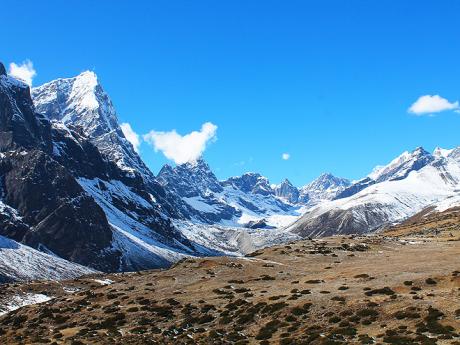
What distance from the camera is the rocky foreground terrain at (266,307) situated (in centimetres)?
5125

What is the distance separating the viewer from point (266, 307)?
60906mm

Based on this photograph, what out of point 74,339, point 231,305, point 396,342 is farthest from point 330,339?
point 74,339

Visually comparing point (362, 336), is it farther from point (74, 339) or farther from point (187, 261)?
point (187, 261)

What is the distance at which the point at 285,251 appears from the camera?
109562mm

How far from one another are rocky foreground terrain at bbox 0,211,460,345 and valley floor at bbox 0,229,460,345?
10 cm

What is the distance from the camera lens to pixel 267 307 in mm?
60875

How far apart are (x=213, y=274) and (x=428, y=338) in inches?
1779

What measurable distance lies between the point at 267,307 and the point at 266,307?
0.10 m

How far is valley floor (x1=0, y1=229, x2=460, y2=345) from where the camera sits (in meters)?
51.2

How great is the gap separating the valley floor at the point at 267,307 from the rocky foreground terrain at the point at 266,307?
10 centimetres

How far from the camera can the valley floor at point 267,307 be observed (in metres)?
51.2

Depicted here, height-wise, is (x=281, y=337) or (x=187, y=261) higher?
(x=187, y=261)

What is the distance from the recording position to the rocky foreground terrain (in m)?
51.2

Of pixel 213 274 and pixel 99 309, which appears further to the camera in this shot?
pixel 213 274
